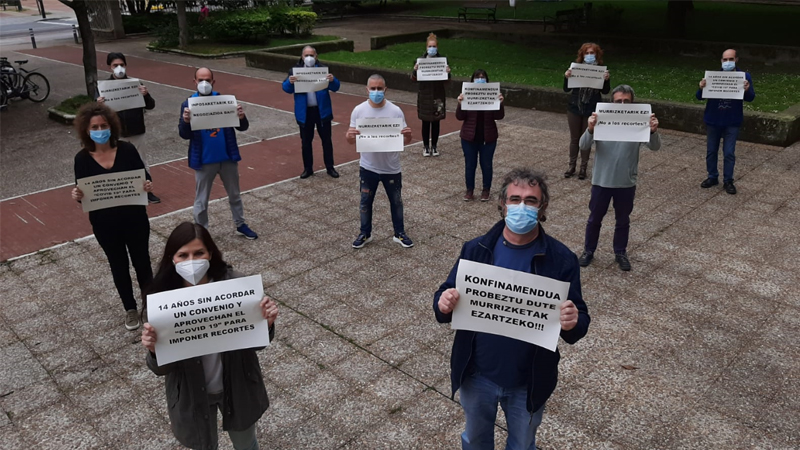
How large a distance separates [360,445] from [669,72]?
1605 centimetres

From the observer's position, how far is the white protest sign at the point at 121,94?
8.01m

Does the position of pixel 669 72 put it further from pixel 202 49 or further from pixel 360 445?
pixel 202 49

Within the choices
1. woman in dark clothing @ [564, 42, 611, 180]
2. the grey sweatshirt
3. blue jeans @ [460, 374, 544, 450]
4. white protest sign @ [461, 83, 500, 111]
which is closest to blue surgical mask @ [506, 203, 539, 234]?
blue jeans @ [460, 374, 544, 450]

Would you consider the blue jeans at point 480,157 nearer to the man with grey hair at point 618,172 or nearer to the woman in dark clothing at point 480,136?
the woman in dark clothing at point 480,136

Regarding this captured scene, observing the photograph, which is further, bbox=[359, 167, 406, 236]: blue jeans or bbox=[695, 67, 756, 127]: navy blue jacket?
bbox=[695, 67, 756, 127]: navy blue jacket

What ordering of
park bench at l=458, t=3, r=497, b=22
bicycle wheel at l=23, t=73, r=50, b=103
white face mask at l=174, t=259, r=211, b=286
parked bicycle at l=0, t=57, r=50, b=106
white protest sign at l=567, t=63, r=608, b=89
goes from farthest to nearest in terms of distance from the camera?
park bench at l=458, t=3, r=497, b=22 < bicycle wheel at l=23, t=73, r=50, b=103 < parked bicycle at l=0, t=57, r=50, b=106 < white protest sign at l=567, t=63, r=608, b=89 < white face mask at l=174, t=259, r=211, b=286

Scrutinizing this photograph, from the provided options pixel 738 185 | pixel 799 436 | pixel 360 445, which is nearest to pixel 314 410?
pixel 360 445

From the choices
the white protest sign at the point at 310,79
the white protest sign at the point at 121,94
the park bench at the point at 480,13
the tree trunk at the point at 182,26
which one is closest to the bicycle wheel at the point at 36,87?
the tree trunk at the point at 182,26

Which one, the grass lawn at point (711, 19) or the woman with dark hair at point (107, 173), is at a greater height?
the grass lawn at point (711, 19)

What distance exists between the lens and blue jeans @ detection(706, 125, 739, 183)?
8759mm

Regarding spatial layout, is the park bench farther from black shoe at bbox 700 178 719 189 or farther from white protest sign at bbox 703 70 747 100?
white protest sign at bbox 703 70 747 100

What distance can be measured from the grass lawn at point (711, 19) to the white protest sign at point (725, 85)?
1394 centimetres

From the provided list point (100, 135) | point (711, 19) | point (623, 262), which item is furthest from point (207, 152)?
point (711, 19)

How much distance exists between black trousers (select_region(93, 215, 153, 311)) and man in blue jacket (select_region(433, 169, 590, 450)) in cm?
350
